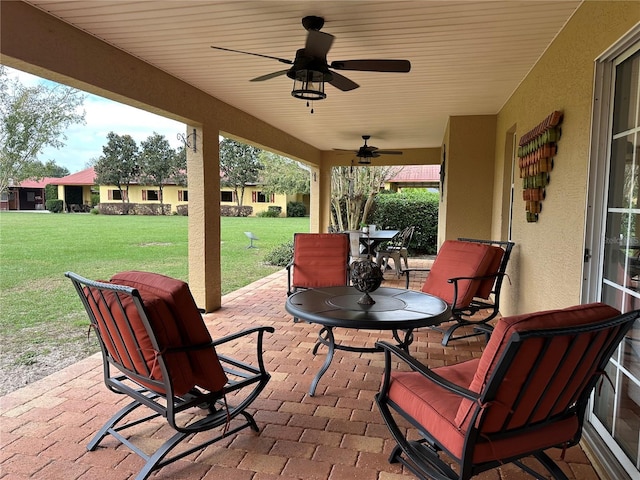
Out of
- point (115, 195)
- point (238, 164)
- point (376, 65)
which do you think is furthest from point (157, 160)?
point (376, 65)

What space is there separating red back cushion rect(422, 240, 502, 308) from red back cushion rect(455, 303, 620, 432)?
7.74 ft

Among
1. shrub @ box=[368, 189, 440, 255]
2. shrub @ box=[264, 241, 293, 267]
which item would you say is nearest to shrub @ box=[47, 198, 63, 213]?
shrub @ box=[264, 241, 293, 267]

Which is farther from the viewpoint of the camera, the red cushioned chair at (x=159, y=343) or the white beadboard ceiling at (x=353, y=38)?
the white beadboard ceiling at (x=353, y=38)

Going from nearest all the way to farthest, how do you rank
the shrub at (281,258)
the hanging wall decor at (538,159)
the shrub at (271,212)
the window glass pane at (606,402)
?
1. the window glass pane at (606,402)
2. the hanging wall decor at (538,159)
3. the shrub at (281,258)
4. the shrub at (271,212)

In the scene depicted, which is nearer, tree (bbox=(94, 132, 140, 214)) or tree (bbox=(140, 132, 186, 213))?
tree (bbox=(140, 132, 186, 213))

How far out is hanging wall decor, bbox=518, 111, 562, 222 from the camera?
2961 mm

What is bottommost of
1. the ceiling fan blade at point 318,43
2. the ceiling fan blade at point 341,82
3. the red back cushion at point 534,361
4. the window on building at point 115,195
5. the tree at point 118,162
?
the red back cushion at point 534,361

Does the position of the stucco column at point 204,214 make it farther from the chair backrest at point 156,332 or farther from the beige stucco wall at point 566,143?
the beige stucco wall at point 566,143

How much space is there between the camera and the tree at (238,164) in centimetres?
2270

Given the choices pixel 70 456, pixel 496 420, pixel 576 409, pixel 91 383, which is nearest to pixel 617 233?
pixel 576 409

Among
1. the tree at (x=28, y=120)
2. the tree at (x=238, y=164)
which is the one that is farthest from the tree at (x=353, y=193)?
the tree at (x=238, y=164)

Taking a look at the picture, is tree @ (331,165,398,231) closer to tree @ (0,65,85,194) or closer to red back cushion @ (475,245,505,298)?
tree @ (0,65,85,194)

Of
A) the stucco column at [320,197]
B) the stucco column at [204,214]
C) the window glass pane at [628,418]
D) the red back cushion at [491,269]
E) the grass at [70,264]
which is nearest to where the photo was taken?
the window glass pane at [628,418]

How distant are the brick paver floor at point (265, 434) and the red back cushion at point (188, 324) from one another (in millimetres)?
458
